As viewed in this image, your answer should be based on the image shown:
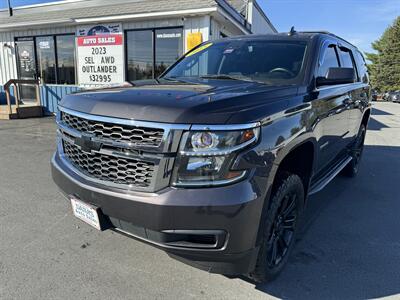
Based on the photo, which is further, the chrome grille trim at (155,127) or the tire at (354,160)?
the tire at (354,160)

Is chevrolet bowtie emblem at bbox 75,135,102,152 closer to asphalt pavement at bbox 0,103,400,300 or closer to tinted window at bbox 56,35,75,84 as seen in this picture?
asphalt pavement at bbox 0,103,400,300

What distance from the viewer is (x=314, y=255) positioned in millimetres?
3020

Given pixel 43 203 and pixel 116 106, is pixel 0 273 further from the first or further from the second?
pixel 116 106

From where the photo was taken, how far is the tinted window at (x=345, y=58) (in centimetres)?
426

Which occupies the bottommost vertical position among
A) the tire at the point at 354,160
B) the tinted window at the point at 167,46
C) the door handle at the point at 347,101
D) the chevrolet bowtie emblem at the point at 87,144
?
the tire at the point at 354,160

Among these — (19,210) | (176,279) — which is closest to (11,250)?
(19,210)

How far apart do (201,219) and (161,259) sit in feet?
3.98

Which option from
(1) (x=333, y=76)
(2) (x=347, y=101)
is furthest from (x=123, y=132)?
(2) (x=347, y=101)

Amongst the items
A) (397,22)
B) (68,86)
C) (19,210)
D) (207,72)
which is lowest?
(19,210)

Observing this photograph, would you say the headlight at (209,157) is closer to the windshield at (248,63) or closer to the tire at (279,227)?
the tire at (279,227)

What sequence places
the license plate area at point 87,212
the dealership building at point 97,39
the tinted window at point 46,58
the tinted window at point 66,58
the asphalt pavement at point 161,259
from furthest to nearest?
the tinted window at point 46,58 < the tinted window at point 66,58 < the dealership building at point 97,39 < the asphalt pavement at point 161,259 < the license plate area at point 87,212

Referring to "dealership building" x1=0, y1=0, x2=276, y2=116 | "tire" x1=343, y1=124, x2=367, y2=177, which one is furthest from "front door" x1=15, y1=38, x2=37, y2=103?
"tire" x1=343, y1=124, x2=367, y2=177

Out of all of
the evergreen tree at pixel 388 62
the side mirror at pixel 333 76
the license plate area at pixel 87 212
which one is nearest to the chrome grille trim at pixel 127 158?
the license plate area at pixel 87 212

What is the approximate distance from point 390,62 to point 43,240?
6696cm
